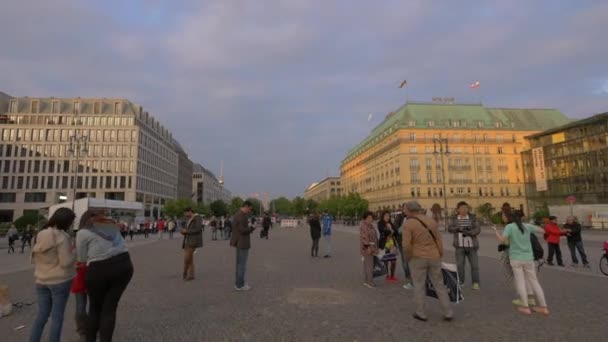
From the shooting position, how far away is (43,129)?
81562mm

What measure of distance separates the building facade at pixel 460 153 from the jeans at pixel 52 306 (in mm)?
81495

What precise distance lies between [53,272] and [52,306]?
19.0 inches

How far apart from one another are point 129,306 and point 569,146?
240ft

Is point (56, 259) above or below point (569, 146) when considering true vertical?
below

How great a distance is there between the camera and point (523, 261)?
6875 mm

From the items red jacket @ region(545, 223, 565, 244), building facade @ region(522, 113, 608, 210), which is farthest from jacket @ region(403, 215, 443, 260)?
building facade @ region(522, 113, 608, 210)

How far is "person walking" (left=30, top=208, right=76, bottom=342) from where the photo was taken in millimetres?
4727

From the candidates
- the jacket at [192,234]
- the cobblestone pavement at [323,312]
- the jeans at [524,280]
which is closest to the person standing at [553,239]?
the cobblestone pavement at [323,312]

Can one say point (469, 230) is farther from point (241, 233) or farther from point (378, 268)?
point (241, 233)

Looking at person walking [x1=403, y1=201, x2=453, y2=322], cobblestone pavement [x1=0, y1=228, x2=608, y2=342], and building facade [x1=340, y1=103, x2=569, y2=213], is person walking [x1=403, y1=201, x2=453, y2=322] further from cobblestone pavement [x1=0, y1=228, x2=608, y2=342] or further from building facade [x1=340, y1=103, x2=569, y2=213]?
building facade [x1=340, y1=103, x2=569, y2=213]

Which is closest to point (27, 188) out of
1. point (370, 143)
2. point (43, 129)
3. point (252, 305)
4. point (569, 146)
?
point (43, 129)

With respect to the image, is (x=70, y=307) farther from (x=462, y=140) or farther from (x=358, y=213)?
(x=462, y=140)

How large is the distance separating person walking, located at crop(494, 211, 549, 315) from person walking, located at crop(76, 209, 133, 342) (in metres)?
6.58

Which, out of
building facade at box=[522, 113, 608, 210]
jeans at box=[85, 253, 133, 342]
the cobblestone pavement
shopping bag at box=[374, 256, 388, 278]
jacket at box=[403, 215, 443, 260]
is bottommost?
the cobblestone pavement
